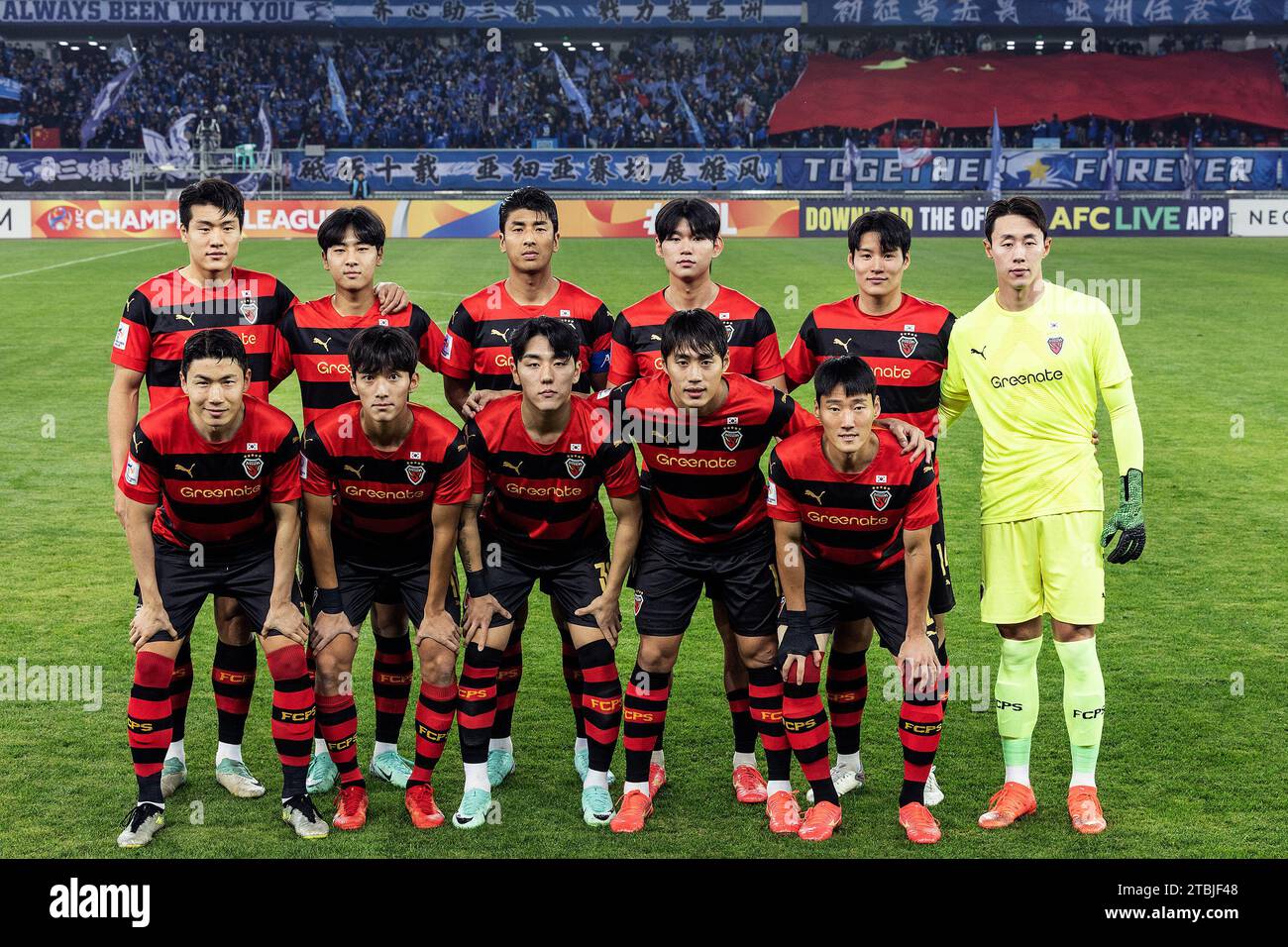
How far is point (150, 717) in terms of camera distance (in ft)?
18.2

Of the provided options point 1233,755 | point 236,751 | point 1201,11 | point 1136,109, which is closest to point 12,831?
point 236,751

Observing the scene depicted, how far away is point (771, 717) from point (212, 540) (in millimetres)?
2434

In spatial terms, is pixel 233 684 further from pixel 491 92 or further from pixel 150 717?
pixel 491 92

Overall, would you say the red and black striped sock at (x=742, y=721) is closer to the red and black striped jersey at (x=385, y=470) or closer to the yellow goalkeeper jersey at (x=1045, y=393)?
the yellow goalkeeper jersey at (x=1045, y=393)

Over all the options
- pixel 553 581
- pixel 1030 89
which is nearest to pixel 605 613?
pixel 553 581

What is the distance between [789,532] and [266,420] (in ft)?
7.10

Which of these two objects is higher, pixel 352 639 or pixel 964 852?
→ pixel 352 639

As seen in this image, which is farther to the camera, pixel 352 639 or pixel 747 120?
pixel 747 120

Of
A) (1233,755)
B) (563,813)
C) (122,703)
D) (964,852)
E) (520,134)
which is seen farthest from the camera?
(520,134)

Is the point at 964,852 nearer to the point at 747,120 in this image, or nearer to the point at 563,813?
the point at 563,813

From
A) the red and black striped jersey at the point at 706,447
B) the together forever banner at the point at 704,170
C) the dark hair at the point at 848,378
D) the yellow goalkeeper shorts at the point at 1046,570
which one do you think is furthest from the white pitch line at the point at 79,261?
the yellow goalkeeper shorts at the point at 1046,570

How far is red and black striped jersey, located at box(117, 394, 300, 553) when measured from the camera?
5477 mm

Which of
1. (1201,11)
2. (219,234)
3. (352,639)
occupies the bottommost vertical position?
(352,639)

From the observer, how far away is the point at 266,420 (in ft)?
18.1
